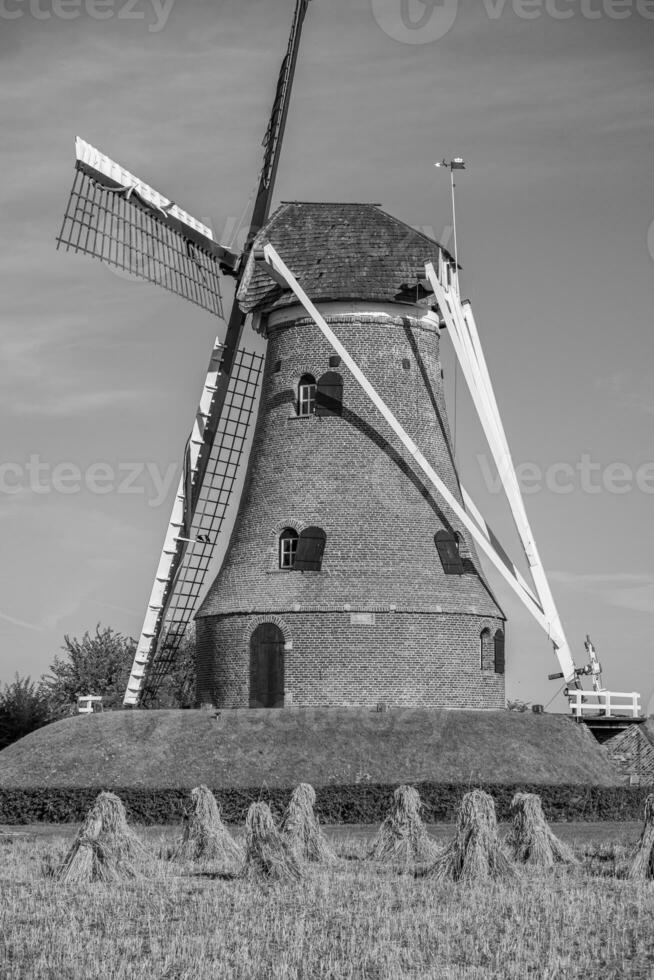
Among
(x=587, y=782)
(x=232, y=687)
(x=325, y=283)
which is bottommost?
(x=587, y=782)

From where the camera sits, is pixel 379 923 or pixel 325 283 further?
pixel 325 283

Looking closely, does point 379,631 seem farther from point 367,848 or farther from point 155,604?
point 367,848

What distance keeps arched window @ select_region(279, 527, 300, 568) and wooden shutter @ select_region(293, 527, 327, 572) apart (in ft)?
0.95

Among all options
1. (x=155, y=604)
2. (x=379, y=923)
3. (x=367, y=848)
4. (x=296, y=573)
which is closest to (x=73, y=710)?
(x=155, y=604)

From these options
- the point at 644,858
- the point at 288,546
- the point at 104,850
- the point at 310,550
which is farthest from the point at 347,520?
the point at 644,858

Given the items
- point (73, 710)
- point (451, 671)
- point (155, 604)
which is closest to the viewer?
point (451, 671)

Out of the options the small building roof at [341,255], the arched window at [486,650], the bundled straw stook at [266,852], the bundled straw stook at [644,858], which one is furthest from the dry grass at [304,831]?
the small building roof at [341,255]

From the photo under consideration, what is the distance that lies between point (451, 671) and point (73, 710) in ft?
69.2

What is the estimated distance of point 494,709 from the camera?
121 ft

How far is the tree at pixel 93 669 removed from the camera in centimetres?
5547

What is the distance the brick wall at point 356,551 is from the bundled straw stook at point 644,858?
13573mm

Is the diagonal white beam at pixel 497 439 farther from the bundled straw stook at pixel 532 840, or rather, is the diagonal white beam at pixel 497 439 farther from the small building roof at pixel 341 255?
the bundled straw stook at pixel 532 840

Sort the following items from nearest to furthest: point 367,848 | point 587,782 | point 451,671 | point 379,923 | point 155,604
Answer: point 379,923 → point 367,848 → point 587,782 → point 451,671 → point 155,604

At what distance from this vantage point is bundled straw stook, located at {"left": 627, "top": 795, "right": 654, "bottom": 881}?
21859 mm
